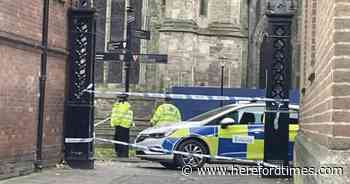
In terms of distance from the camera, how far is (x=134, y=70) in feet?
99.2

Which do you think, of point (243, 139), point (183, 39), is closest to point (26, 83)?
point (243, 139)

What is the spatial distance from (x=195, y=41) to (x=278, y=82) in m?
16.3

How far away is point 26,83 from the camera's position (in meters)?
11.8

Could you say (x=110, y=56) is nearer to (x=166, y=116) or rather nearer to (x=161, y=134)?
(x=166, y=116)

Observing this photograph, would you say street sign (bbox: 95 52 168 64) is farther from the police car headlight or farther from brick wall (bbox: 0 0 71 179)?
brick wall (bbox: 0 0 71 179)

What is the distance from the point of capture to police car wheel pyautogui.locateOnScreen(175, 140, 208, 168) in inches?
593

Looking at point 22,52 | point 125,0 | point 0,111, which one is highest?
point 125,0

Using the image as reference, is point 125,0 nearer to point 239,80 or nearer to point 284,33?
point 239,80

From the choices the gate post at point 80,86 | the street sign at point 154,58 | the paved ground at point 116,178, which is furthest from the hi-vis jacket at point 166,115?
the gate post at point 80,86

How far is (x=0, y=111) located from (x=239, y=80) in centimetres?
2134

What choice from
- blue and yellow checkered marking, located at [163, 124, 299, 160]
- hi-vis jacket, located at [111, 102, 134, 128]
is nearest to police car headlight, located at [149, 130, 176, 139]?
blue and yellow checkered marking, located at [163, 124, 299, 160]

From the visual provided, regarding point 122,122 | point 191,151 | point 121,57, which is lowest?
point 191,151

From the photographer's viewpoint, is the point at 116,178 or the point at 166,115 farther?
the point at 166,115

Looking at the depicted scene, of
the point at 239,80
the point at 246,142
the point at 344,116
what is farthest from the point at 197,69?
the point at 344,116
